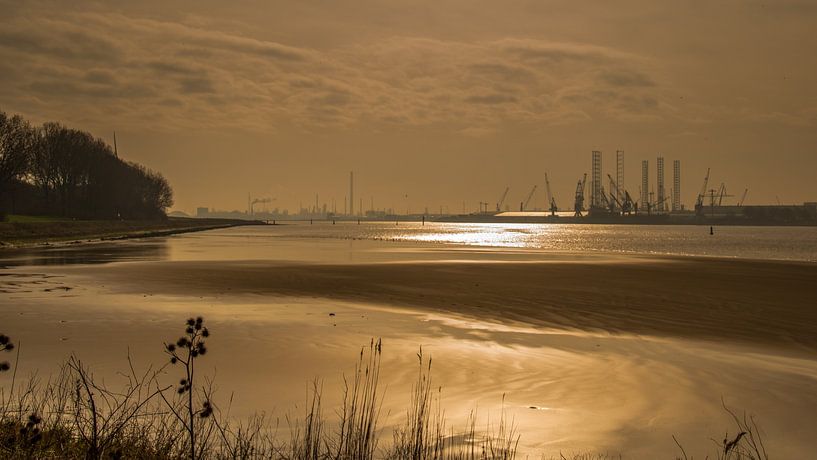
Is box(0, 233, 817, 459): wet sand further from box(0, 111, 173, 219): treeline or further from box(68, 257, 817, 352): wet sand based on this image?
box(0, 111, 173, 219): treeline

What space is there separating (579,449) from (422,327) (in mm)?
9641

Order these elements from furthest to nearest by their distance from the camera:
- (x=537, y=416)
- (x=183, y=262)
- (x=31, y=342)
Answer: (x=183, y=262)
(x=31, y=342)
(x=537, y=416)

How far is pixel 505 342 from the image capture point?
15359 millimetres

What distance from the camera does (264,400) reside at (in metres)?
9.78

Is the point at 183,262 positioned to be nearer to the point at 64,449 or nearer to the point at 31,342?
the point at 31,342

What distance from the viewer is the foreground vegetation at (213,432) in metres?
6.02

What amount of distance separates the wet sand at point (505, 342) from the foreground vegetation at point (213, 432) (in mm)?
435

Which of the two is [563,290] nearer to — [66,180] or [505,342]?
[505,342]

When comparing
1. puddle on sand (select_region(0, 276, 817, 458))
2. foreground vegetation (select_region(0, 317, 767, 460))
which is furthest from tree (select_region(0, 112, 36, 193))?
foreground vegetation (select_region(0, 317, 767, 460))

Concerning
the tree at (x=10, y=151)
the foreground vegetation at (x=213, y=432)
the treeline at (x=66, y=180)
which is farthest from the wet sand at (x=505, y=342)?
the treeline at (x=66, y=180)

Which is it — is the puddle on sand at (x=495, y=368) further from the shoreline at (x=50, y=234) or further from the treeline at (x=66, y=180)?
the treeline at (x=66, y=180)

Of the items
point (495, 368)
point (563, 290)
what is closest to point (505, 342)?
point (495, 368)

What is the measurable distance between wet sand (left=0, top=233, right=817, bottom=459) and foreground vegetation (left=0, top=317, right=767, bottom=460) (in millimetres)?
435

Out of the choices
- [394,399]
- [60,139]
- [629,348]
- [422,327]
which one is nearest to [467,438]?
[394,399]
